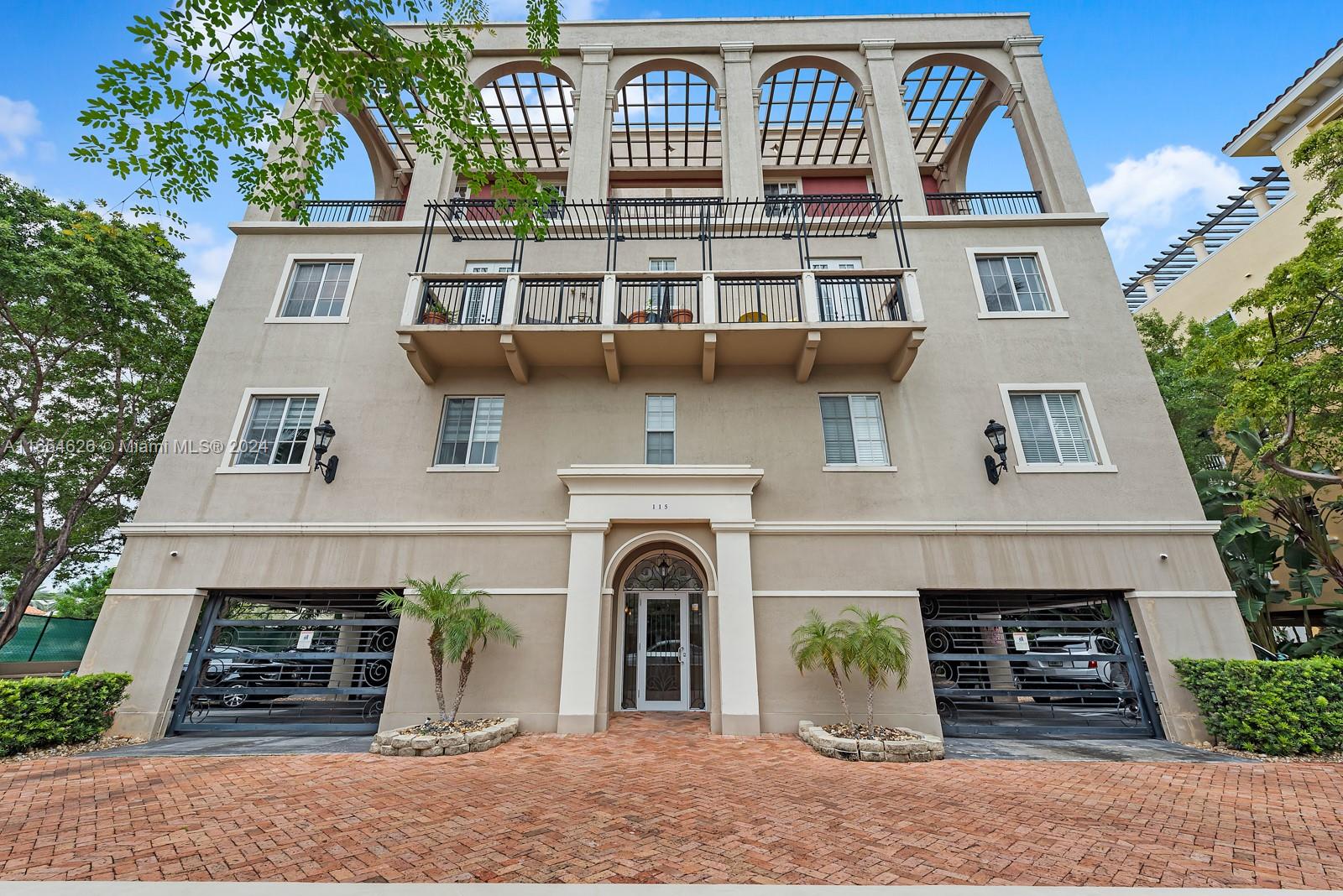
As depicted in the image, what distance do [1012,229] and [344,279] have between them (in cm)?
1514

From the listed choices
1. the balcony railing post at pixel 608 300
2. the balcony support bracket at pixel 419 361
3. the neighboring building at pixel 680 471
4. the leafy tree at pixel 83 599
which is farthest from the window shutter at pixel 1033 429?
the leafy tree at pixel 83 599

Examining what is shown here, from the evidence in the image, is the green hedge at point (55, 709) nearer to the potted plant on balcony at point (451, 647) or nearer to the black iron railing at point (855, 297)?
the potted plant on balcony at point (451, 647)

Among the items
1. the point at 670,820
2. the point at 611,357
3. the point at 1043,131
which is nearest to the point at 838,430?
the point at 611,357

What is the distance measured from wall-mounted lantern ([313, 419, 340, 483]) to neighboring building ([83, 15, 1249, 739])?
0.66ft

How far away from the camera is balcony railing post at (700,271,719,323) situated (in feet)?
34.1

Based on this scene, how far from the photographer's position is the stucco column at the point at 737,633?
28.6 feet

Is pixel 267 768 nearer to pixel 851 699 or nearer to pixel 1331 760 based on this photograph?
pixel 851 699

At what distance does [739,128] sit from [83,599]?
56.1m

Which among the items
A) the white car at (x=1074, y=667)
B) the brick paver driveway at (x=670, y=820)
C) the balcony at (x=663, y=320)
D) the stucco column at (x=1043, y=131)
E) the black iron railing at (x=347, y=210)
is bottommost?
the brick paver driveway at (x=670, y=820)

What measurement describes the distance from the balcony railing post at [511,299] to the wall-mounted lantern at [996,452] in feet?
30.2

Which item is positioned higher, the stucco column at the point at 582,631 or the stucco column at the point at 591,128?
the stucco column at the point at 591,128

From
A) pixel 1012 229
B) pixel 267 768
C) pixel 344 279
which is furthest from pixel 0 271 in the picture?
pixel 1012 229

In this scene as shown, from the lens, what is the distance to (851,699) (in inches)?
349

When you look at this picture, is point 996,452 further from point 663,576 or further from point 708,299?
point 663,576
